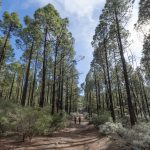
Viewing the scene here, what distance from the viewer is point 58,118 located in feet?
51.4

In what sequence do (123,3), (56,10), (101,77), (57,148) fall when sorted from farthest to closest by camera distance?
(101,77) → (56,10) → (123,3) → (57,148)

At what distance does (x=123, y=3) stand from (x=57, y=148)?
14208mm

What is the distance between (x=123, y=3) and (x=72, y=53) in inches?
367

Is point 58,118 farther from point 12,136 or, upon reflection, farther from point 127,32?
point 127,32

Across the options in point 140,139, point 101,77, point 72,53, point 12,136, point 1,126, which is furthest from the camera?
point 101,77

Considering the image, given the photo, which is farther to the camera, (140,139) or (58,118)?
(58,118)

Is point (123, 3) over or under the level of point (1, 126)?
over

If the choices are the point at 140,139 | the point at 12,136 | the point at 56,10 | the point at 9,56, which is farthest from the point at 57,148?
the point at 9,56

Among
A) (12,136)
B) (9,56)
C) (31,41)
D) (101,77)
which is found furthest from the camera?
(101,77)

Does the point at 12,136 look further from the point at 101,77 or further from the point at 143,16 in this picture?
the point at 101,77

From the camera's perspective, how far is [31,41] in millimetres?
22281

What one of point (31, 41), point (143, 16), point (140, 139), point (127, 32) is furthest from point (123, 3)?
point (140, 139)

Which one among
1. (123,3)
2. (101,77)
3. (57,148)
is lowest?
(57,148)

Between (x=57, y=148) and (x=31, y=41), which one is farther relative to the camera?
(x=31, y=41)
